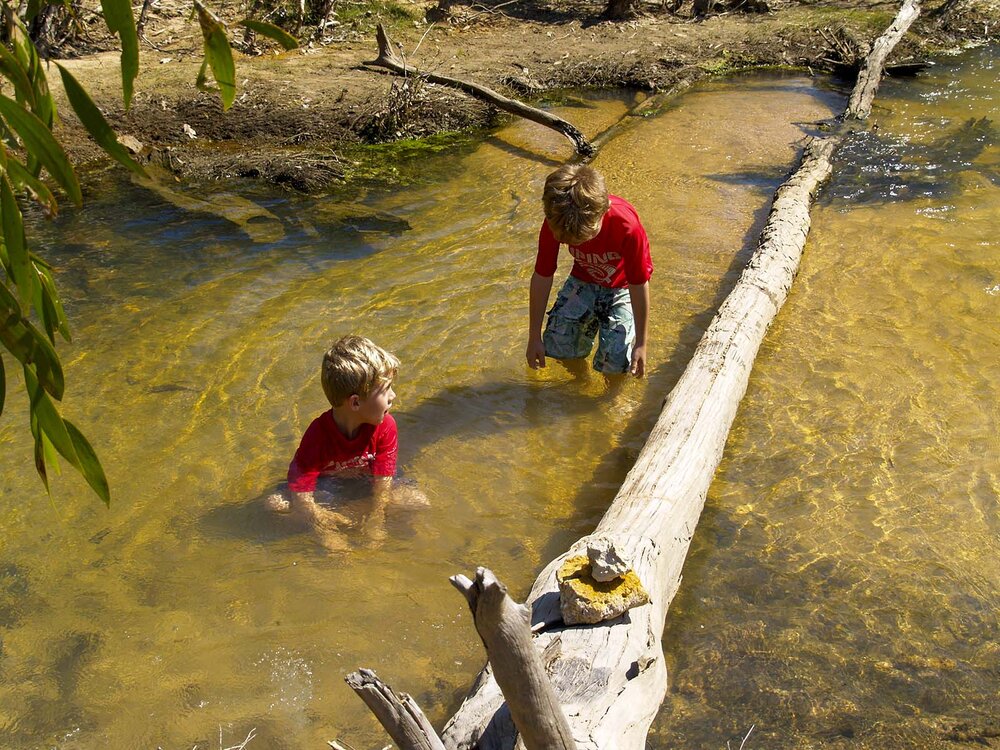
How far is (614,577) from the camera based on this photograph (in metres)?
3.02

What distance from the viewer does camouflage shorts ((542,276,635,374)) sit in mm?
5113

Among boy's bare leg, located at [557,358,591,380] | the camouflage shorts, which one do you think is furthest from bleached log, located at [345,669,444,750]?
boy's bare leg, located at [557,358,591,380]

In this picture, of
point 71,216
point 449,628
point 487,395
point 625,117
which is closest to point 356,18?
point 625,117

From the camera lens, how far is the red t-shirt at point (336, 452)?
13.6 ft

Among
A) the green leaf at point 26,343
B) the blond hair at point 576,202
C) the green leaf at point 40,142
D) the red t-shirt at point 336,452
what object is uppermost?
the green leaf at point 40,142

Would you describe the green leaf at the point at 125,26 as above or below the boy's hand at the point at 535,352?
Result: above

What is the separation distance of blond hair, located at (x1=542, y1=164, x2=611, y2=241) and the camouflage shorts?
31.2 inches

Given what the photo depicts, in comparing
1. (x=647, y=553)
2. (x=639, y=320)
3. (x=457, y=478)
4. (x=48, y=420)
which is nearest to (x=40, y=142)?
(x=48, y=420)

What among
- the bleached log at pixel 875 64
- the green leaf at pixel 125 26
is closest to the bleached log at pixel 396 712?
the green leaf at pixel 125 26

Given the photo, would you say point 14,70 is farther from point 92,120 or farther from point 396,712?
point 396,712

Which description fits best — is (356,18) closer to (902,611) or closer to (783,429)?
(783,429)

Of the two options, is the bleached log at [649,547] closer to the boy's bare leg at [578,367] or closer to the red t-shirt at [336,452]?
the boy's bare leg at [578,367]

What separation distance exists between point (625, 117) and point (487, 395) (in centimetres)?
652

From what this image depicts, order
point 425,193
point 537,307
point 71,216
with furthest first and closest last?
point 425,193 → point 71,216 → point 537,307
